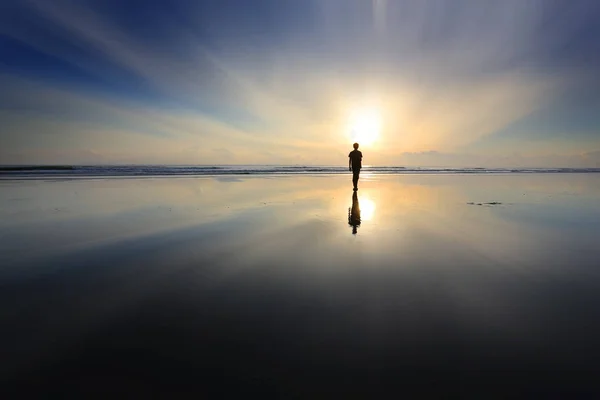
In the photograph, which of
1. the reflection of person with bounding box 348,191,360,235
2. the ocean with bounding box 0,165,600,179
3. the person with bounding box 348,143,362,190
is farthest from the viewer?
the ocean with bounding box 0,165,600,179

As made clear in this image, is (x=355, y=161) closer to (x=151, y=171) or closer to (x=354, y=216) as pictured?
(x=354, y=216)

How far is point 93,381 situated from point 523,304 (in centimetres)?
475

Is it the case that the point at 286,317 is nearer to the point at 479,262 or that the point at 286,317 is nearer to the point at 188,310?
the point at 188,310

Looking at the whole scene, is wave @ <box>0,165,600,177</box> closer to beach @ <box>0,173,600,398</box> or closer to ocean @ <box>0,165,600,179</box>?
ocean @ <box>0,165,600,179</box>

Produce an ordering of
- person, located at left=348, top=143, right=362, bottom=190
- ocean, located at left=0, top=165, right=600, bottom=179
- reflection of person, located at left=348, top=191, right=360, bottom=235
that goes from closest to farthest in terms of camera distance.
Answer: reflection of person, located at left=348, top=191, right=360, bottom=235 → person, located at left=348, top=143, right=362, bottom=190 → ocean, located at left=0, top=165, right=600, bottom=179

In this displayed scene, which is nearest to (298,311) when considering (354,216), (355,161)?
(354,216)

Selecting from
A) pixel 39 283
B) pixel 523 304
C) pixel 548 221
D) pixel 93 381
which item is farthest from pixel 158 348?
pixel 548 221

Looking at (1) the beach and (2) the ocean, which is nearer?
(1) the beach

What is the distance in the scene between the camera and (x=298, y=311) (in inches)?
146

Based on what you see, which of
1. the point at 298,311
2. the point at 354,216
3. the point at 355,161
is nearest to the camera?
the point at 298,311

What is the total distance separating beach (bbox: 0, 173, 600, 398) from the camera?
8.54 feet

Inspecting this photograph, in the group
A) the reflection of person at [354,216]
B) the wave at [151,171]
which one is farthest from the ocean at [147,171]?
the reflection of person at [354,216]

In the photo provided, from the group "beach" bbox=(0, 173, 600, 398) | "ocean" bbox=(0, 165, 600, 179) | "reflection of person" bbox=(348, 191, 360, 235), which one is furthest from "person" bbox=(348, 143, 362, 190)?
"ocean" bbox=(0, 165, 600, 179)

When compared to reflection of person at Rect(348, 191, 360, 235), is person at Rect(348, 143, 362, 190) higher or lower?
higher
